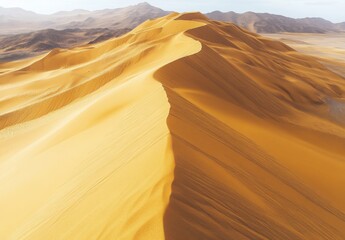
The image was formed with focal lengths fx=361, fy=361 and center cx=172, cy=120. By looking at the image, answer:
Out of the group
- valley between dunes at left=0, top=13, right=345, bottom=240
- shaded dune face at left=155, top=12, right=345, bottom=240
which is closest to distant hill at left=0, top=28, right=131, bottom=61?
valley between dunes at left=0, top=13, right=345, bottom=240

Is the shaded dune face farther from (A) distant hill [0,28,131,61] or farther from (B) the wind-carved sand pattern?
(A) distant hill [0,28,131,61]

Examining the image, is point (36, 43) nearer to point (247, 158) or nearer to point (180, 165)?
point (247, 158)

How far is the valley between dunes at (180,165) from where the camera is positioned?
3506mm

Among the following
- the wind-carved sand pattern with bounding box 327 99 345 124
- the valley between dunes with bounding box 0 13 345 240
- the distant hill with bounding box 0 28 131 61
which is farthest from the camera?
the distant hill with bounding box 0 28 131 61

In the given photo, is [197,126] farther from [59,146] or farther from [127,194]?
[59,146]

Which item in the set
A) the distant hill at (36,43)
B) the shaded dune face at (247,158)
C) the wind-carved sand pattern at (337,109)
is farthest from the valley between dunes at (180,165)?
the distant hill at (36,43)

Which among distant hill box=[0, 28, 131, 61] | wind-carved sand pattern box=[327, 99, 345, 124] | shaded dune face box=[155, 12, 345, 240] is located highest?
shaded dune face box=[155, 12, 345, 240]

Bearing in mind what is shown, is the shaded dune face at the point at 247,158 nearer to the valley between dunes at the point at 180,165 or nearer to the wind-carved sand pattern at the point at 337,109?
the valley between dunes at the point at 180,165

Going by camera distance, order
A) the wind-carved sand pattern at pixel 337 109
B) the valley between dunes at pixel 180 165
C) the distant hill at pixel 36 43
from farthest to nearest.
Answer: the distant hill at pixel 36 43
the wind-carved sand pattern at pixel 337 109
the valley between dunes at pixel 180 165

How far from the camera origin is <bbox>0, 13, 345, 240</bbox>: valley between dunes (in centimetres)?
351

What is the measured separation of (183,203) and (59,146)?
4.15 meters

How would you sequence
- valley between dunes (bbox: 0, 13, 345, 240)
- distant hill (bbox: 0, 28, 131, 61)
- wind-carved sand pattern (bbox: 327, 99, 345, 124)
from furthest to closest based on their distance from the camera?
distant hill (bbox: 0, 28, 131, 61), wind-carved sand pattern (bbox: 327, 99, 345, 124), valley between dunes (bbox: 0, 13, 345, 240)

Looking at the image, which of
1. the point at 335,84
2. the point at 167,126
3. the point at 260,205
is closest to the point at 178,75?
the point at 167,126

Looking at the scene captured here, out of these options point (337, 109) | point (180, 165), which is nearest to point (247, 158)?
point (180, 165)
